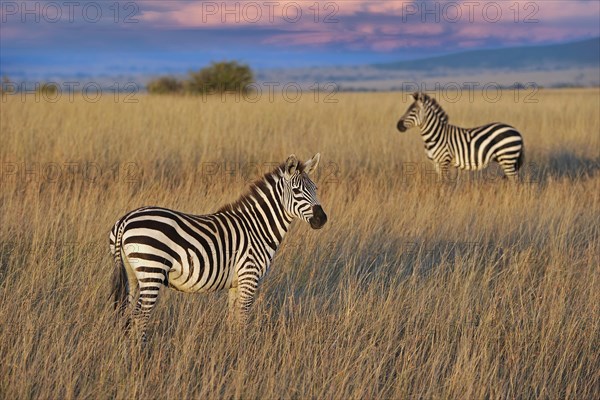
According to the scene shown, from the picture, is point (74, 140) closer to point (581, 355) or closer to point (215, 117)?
point (215, 117)

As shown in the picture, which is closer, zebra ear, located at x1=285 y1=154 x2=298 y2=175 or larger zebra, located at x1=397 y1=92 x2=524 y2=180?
zebra ear, located at x1=285 y1=154 x2=298 y2=175

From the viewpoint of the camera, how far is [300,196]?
410 centimetres

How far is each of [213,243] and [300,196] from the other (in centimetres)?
59

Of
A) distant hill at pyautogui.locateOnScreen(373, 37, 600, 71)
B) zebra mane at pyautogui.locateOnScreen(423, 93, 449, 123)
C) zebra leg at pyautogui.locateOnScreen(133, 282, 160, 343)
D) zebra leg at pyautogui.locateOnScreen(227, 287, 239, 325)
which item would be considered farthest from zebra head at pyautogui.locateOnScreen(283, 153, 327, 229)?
distant hill at pyautogui.locateOnScreen(373, 37, 600, 71)

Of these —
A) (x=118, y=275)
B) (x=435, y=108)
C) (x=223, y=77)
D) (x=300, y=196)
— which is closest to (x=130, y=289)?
(x=118, y=275)

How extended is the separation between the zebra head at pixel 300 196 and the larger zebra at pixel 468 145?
6.10 meters

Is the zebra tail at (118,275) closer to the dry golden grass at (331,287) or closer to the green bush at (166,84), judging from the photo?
the dry golden grass at (331,287)

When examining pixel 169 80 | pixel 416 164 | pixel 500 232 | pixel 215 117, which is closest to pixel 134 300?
pixel 500 232

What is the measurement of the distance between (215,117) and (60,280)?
9.15 meters

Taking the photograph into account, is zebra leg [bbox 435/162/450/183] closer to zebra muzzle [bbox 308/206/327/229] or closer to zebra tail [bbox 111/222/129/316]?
zebra muzzle [bbox 308/206/327/229]

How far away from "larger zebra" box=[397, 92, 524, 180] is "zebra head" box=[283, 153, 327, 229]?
240 inches

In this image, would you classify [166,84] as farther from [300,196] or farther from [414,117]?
[300,196]

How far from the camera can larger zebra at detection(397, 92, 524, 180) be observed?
9852 mm

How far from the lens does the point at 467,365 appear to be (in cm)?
385
